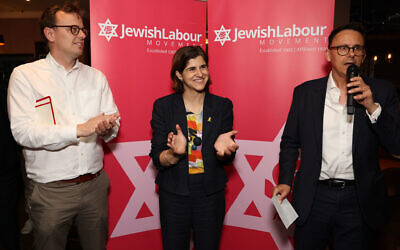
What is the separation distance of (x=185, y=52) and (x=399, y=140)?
1459 mm

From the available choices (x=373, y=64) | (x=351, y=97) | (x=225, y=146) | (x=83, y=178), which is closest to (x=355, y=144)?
(x=351, y=97)

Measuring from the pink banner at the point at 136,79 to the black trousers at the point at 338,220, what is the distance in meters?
1.56

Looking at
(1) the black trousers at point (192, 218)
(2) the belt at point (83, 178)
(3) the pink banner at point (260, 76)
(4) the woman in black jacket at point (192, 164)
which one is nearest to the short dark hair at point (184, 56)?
(4) the woman in black jacket at point (192, 164)

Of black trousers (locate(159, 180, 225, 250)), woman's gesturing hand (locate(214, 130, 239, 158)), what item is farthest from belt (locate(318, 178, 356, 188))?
black trousers (locate(159, 180, 225, 250))

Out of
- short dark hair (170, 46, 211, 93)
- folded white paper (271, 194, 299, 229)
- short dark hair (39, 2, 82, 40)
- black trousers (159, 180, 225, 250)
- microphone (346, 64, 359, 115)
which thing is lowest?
black trousers (159, 180, 225, 250)

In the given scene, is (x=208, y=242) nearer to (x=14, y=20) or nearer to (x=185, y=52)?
(x=185, y=52)

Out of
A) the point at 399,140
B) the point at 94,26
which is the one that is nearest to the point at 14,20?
the point at 94,26

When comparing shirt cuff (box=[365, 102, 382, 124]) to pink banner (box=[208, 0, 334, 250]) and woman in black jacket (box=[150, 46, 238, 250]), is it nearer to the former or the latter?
woman in black jacket (box=[150, 46, 238, 250])

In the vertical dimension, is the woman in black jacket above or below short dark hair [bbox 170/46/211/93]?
below

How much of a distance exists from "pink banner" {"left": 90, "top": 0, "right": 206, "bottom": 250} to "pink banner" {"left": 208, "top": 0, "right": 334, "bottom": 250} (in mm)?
363

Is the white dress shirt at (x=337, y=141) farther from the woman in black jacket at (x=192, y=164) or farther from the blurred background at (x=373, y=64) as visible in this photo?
the blurred background at (x=373, y=64)

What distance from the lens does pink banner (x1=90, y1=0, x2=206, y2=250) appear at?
2.64 meters

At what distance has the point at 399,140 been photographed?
168 centimetres

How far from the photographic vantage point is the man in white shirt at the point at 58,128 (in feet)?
6.16
